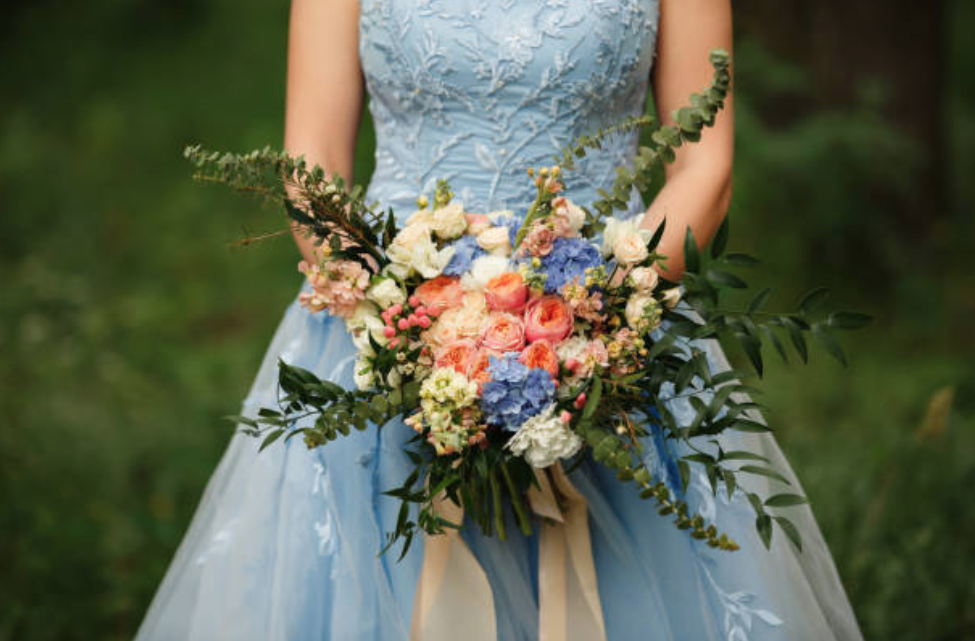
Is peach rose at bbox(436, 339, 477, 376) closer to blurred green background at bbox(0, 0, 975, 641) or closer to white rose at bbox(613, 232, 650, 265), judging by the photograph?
white rose at bbox(613, 232, 650, 265)

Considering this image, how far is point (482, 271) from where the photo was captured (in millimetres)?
1544

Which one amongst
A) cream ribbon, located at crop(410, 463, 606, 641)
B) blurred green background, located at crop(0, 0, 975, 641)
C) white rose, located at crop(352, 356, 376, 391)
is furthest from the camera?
blurred green background, located at crop(0, 0, 975, 641)

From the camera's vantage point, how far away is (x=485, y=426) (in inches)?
59.2

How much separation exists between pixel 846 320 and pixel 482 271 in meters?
0.58

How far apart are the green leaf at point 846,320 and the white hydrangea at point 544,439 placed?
0.45 metres

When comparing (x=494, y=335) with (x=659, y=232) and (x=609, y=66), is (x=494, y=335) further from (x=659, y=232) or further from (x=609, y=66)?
(x=609, y=66)

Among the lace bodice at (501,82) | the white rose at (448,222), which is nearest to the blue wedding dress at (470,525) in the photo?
the lace bodice at (501,82)

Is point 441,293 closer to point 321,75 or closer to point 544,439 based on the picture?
point 544,439

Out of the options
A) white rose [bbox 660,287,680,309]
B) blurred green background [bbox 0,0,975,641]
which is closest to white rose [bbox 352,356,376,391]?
white rose [bbox 660,287,680,309]

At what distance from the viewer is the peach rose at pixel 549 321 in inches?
59.6

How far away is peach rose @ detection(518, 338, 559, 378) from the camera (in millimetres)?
1487

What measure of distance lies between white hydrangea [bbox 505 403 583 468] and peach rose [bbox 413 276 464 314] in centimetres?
24

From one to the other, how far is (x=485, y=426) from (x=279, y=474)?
0.69 m

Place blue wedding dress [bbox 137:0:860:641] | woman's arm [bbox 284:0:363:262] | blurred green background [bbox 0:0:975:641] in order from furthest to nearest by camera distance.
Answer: blurred green background [bbox 0:0:975:641] < woman's arm [bbox 284:0:363:262] < blue wedding dress [bbox 137:0:860:641]
